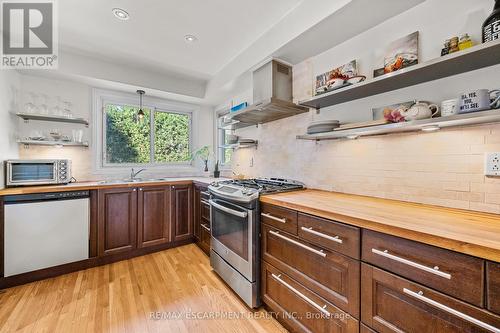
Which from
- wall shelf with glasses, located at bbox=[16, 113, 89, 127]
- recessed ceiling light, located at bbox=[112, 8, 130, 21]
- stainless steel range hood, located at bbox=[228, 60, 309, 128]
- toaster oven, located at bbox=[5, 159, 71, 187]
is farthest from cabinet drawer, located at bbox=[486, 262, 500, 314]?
wall shelf with glasses, located at bbox=[16, 113, 89, 127]

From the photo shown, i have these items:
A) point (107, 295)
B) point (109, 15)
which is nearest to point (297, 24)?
point (109, 15)

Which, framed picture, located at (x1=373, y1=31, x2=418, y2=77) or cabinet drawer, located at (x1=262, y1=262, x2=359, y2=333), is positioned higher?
framed picture, located at (x1=373, y1=31, x2=418, y2=77)

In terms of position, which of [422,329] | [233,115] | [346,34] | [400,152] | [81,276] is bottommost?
[81,276]

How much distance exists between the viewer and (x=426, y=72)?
123 cm

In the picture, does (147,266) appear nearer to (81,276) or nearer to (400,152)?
(81,276)

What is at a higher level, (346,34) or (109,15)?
(109,15)

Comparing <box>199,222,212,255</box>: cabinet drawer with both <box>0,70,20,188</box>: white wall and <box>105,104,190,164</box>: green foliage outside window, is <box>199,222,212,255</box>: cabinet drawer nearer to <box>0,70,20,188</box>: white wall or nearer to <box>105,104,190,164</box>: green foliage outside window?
<box>105,104,190,164</box>: green foliage outside window

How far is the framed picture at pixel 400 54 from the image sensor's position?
1398mm

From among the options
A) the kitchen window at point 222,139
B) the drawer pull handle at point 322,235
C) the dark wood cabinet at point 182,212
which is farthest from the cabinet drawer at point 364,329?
the kitchen window at point 222,139

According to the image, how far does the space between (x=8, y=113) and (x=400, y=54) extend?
373 centimetres

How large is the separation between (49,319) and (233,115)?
2396 mm

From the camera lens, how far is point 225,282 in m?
2.08

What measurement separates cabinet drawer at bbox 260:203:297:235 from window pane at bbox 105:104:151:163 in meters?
2.58

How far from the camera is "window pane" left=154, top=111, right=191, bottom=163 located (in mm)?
3537
